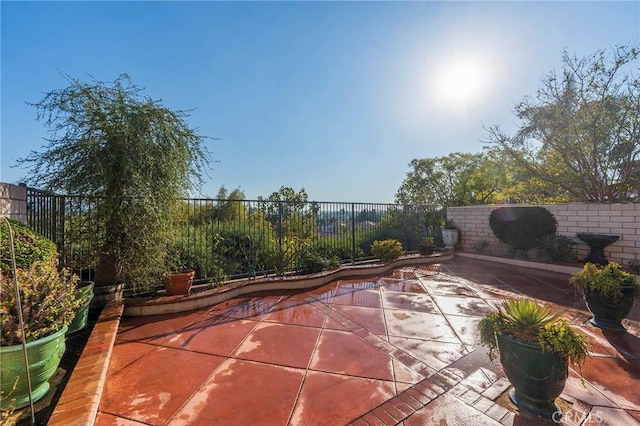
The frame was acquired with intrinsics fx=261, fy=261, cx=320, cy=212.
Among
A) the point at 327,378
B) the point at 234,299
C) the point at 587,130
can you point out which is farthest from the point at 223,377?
the point at 587,130

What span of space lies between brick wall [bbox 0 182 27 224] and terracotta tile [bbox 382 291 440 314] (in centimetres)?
427

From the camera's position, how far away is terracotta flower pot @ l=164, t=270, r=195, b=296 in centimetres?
372

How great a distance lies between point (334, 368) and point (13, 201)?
3491 millimetres

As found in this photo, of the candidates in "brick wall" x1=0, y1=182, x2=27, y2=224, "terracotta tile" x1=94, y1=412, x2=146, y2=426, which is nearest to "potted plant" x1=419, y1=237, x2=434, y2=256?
"terracotta tile" x1=94, y1=412, x2=146, y2=426

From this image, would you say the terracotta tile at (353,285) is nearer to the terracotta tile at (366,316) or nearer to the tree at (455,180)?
the terracotta tile at (366,316)

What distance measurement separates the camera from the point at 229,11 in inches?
175

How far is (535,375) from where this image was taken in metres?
1.62

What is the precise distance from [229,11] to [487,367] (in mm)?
6007

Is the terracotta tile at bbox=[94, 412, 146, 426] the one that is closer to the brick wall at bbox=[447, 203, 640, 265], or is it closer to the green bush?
the green bush

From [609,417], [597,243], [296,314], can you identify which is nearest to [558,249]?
[597,243]

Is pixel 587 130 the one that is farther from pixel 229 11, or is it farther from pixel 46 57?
pixel 46 57

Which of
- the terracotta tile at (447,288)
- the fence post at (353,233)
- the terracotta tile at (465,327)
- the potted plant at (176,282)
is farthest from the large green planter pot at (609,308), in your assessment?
the potted plant at (176,282)

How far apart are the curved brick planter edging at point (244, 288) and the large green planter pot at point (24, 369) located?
166 centimetres

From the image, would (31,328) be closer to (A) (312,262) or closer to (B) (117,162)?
(B) (117,162)
